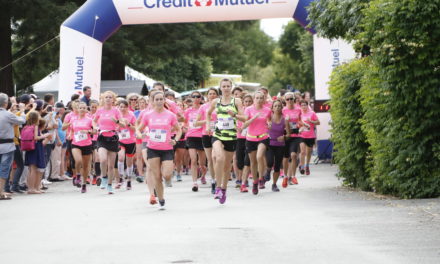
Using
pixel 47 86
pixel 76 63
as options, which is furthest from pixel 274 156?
pixel 47 86

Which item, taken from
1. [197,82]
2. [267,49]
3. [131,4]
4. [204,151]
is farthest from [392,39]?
[267,49]

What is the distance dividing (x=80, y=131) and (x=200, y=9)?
6699 millimetres

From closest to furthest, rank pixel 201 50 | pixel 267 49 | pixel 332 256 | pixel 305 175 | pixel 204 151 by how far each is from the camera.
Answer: pixel 332 256 < pixel 204 151 < pixel 305 175 < pixel 201 50 < pixel 267 49

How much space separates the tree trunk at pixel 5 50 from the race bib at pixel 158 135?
1971 centimetres

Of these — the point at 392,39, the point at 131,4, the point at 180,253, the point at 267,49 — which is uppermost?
the point at 267,49

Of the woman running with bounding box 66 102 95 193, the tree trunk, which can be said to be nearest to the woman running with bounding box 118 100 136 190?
the woman running with bounding box 66 102 95 193

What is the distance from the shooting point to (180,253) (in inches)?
328

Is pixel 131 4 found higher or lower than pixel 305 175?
higher

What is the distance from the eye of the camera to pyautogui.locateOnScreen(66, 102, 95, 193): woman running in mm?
17375

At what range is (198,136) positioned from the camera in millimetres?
18672

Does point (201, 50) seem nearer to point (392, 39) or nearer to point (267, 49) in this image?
point (392, 39)

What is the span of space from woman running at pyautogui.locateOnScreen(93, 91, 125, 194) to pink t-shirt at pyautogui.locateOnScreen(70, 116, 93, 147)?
352mm

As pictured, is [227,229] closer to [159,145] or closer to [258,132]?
[159,145]

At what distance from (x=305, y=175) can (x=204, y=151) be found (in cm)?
390
